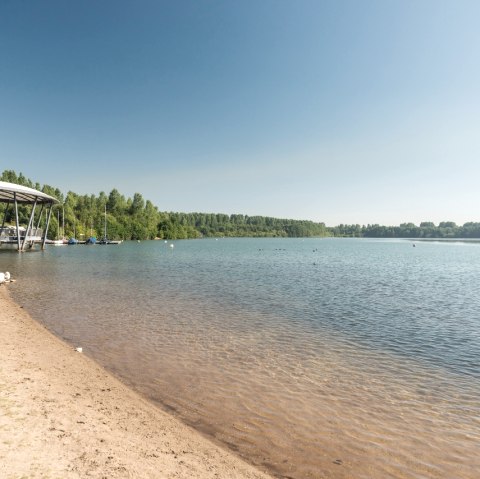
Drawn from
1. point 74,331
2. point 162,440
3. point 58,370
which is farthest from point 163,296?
point 162,440

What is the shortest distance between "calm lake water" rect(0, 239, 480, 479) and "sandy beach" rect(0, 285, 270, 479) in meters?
0.79

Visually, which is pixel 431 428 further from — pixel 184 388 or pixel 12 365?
pixel 12 365

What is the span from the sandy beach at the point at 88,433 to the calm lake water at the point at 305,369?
2.59 feet

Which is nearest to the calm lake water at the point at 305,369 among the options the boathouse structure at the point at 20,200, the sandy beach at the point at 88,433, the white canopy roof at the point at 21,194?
the sandy beach at the point at 88,433

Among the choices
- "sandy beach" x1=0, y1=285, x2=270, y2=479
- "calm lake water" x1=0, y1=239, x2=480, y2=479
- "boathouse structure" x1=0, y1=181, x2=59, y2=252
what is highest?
"boathouse structure" x1=0, y1=181, x2=59, y2=252

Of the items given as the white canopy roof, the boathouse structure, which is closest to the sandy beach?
the white canopy roof

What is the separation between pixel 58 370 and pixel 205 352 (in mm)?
5325

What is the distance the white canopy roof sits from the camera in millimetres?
59431

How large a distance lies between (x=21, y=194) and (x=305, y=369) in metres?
72.7

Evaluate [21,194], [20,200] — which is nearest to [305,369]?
[21,194]

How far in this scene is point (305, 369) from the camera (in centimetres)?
1218

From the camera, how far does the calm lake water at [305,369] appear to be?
7508mm

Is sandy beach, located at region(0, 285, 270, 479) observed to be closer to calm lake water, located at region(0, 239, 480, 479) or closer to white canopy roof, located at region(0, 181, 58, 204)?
calm lake water, located at region(0, 239, 480, 479)

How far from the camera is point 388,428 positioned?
331 inches
